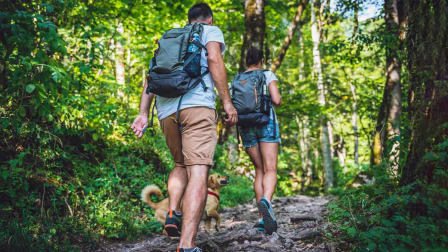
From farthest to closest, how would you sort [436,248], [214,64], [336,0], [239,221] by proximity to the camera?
[336,0]
[239,221]
[214,64]
[436,248]

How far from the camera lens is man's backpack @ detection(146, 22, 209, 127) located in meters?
2.93

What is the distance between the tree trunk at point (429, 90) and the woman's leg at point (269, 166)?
1.60 metres

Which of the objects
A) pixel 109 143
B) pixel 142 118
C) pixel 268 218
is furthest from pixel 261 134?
pixel 109 143

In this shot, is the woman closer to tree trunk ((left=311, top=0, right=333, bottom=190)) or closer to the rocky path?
the rocky path

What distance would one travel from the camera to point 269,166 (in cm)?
427

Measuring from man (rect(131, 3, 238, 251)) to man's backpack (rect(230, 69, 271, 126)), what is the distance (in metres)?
1.16

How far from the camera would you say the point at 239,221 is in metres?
5.72

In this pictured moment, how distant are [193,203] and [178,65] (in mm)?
1233

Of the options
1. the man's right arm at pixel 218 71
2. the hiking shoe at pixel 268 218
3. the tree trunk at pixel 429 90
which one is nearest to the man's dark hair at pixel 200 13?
the man's right arm at pixel 218 71

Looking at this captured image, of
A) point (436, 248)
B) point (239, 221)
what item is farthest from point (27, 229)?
point (436, 248)

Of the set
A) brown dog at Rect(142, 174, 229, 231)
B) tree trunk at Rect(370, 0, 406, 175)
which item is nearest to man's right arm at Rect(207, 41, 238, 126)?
brown dog at Rect(142, 174, 229, 231)

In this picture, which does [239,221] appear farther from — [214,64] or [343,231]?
[214,64]

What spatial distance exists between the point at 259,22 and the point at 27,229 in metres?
7.51

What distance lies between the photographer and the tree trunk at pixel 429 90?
2600 mm
